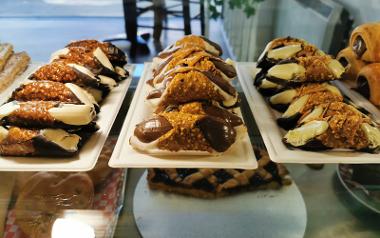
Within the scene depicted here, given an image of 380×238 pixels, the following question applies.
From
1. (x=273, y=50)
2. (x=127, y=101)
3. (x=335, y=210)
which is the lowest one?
(x=335, y=210)

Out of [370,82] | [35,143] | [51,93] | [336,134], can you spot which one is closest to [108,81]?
[51,93]

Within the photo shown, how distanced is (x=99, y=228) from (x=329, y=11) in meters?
0.95

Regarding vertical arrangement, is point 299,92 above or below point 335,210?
above

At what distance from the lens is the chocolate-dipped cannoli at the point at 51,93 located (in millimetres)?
710

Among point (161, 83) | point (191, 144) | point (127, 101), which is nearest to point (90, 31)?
point (127, 101)

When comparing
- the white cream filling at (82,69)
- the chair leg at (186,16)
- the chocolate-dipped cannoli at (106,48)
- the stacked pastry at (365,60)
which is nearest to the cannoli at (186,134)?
the white cream filling at (82,69)

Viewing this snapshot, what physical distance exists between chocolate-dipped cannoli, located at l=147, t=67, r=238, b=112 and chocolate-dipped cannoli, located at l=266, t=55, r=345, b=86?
15cm

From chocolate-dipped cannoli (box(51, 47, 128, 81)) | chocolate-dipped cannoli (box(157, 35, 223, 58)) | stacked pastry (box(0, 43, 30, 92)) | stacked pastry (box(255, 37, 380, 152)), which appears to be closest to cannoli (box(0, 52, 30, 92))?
stacked pastry (box(0, 43, 30, 92))

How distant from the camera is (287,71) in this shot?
82 cm

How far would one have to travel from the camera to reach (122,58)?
0.96 metres

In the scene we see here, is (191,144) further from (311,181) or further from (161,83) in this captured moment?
(311,181)

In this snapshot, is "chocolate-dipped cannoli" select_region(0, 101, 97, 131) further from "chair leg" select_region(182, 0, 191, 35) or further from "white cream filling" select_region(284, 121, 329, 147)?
"chair leg" select_region(182, 0, 191, 35)

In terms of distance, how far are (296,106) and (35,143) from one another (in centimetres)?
52

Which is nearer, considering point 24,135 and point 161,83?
point 24,135
